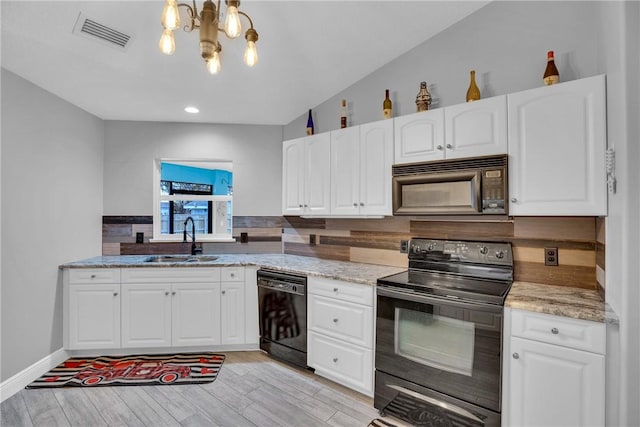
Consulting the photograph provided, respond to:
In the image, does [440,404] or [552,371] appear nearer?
[552,371]

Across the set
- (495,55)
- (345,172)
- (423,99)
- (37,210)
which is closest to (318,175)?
(345,172)

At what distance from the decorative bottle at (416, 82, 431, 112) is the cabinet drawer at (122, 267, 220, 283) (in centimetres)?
231

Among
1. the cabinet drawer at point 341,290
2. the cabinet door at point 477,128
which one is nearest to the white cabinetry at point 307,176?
the cabinet drawer at point 341,290

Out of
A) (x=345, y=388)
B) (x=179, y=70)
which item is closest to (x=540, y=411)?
(x=345, y=388)

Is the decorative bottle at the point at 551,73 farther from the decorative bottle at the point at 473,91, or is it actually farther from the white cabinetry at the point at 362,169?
the white cabinetry at the point at 362,169

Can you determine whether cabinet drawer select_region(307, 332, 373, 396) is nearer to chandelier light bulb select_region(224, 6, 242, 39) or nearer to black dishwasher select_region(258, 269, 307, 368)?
black dishwasher select_region(258, 269, 307, 368)

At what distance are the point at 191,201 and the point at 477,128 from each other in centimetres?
318

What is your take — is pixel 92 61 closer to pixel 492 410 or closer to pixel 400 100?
pixel 400 100

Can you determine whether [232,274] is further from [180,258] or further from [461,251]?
[461,251]

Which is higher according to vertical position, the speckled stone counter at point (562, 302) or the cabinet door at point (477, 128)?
the cabinet door at point (477, 128)

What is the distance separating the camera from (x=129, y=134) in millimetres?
3613

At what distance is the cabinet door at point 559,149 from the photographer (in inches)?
67.5

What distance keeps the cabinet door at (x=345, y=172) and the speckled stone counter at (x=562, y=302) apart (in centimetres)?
132

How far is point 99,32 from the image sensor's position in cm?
215
